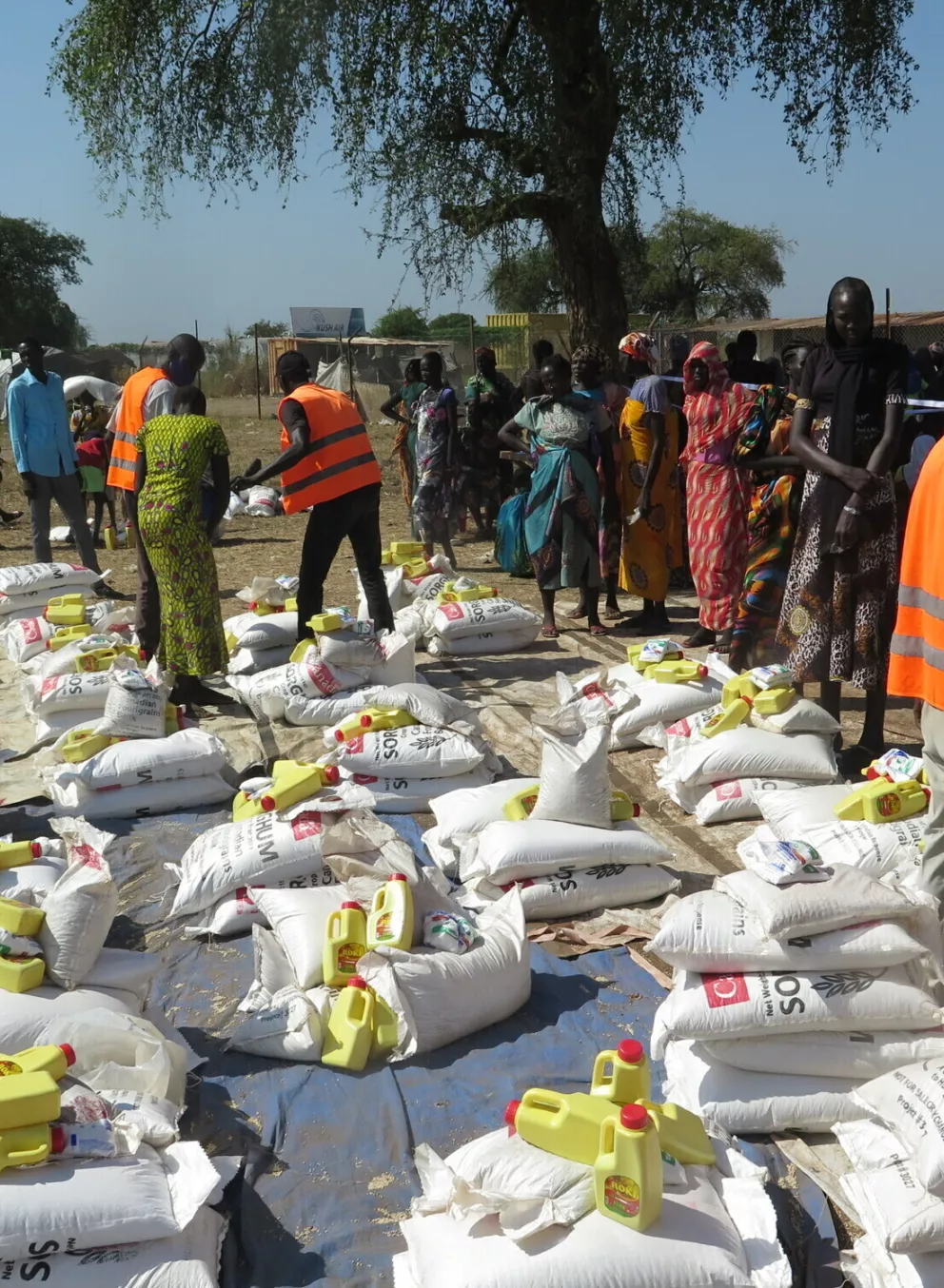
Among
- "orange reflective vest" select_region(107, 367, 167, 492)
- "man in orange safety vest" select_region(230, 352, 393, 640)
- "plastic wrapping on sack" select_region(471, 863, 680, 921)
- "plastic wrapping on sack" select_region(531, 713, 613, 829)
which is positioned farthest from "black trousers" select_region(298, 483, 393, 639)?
"plastic wrapping on sack" select_region(471, 863, 680, 921)

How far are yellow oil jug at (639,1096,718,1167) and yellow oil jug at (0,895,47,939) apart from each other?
4.59ft

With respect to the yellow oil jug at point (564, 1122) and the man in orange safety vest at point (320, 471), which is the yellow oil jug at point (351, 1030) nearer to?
the yellow oil jug at point (564, 1122)

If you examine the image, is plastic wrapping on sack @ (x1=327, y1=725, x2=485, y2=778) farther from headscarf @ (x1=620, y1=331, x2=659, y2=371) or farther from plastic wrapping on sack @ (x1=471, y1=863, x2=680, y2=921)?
headscarf @ (x1=620, y1=331, x2=659, y2=371)

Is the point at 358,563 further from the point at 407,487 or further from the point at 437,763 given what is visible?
the point at 407,487

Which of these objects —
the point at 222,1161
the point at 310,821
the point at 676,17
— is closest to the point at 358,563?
the point at 310,821

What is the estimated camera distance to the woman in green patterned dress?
5.16 meters

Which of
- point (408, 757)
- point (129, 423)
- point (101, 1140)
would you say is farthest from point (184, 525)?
point (101, 1140)

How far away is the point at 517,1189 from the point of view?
2.00m

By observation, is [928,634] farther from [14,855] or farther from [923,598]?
[14,855]

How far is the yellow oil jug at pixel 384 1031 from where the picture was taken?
9.20 ft

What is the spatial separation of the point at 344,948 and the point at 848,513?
7.81ft

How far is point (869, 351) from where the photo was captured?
4.24m

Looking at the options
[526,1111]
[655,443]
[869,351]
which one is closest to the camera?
[526,1111]

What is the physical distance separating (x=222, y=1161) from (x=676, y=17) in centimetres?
1010
